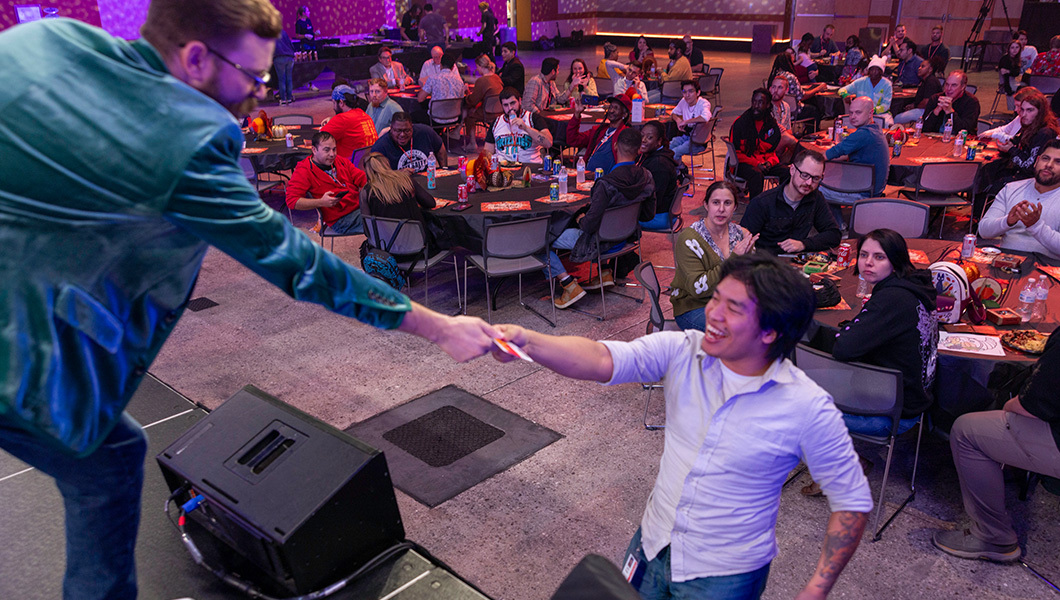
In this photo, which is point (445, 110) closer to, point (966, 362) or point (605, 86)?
point (605, 86)

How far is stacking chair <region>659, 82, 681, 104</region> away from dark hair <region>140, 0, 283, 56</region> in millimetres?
11198

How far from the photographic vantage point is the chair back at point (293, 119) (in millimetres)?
9344

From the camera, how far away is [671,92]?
12.1m

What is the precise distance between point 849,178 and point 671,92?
20.1 feet

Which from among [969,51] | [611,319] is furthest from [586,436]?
[969,51]

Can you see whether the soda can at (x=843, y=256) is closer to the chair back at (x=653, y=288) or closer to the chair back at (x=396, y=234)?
the chair back at (x=653, y=288)

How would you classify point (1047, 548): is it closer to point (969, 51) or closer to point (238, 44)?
point (238, 44)

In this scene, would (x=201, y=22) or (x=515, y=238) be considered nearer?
(x=201, y=22)

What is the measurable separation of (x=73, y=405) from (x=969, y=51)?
78.5 feet

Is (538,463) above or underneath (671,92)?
underneath

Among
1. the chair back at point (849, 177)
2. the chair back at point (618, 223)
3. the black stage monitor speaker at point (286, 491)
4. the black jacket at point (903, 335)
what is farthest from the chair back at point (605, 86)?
the black stage monitor speaker at point (286, 491)

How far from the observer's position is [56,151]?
54.2 inches

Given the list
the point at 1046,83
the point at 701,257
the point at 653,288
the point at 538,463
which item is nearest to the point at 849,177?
the point at 701,257

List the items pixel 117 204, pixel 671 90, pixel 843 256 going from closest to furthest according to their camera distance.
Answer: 1. pixel 117 204
2. pixel 843 256
3. pixel 671 90
